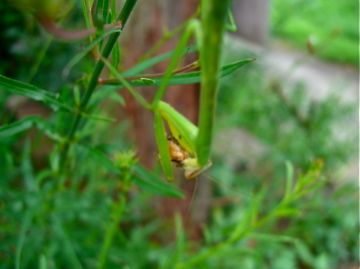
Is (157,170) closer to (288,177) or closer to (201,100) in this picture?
(288,177)

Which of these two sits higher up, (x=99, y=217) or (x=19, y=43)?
(x=19, y=43)

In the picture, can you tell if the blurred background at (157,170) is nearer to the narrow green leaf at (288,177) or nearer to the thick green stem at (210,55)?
the narrow green leaf at (288,177)

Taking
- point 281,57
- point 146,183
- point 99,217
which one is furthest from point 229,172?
point 281,57

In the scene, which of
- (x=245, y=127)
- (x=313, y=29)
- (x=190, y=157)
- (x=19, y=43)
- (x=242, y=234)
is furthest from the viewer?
(x=313, y=29)

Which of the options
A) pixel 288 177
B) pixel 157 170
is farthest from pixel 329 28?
pixel 288 177

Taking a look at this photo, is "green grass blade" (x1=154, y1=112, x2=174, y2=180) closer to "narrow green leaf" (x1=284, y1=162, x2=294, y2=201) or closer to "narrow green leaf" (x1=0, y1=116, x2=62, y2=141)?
"narrow green leaf" (x1=0, y1=116, x2=62, y2=141)

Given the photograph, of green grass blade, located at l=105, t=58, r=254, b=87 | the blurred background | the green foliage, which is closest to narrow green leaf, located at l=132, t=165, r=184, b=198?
the blurred background

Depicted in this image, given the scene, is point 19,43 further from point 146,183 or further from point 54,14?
point 54,14
